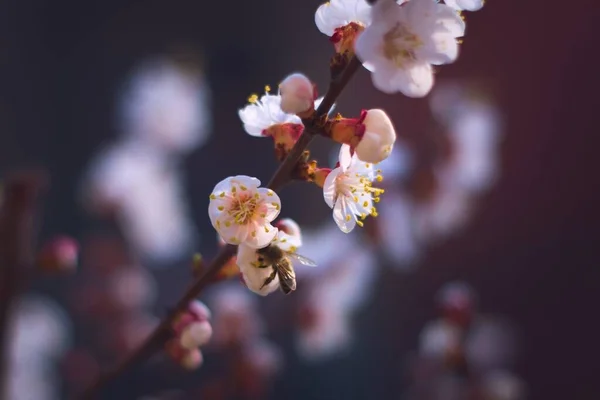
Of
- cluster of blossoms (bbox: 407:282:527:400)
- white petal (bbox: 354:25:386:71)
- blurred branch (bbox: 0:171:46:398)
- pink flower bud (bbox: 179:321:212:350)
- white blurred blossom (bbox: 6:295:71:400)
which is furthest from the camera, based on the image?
white blurred blossom (bbox: 6:295:71:400)

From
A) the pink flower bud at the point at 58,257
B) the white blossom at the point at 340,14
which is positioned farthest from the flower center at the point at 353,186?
the pink flower bud at the point at 58,257

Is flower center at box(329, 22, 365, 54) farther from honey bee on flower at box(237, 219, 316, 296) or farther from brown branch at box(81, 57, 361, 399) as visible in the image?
honey bee on flower at box(237, 219, 316, 296)

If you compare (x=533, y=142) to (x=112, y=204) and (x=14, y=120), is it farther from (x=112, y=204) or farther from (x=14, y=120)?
(x=14, y=120)

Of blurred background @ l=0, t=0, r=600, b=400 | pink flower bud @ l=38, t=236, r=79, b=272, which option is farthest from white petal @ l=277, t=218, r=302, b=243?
blurred background @ l=0, t=0, r=600, b=400

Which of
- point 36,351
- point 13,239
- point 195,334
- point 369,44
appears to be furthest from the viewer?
point 36,351

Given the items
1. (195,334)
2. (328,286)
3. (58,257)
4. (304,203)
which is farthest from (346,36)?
(304,203)

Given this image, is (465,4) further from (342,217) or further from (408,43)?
(342,217)

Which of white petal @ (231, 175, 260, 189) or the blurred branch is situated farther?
the blurred branch
